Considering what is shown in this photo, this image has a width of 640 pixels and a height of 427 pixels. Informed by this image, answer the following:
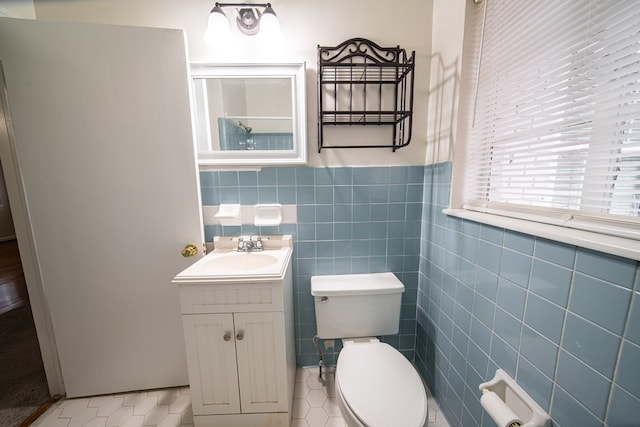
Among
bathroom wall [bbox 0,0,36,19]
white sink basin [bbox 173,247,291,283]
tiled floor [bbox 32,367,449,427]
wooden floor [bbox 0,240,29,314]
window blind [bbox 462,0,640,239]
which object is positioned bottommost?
tiled floor [bbox 32,367,449,427]

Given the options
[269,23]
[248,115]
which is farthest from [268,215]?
[269,23]

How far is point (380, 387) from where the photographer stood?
0.90 metres

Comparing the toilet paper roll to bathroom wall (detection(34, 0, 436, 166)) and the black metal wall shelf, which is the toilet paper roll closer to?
the black metal wall shelf

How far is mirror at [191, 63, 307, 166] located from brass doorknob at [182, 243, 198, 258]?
1.50 ft

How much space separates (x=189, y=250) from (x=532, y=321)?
4.73 feet

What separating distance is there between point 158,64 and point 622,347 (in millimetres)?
1859

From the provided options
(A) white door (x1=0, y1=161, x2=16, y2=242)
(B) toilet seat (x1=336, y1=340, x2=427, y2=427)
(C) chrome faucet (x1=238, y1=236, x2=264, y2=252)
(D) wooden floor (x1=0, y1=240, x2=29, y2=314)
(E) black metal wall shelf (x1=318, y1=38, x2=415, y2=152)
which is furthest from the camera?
(A) white door (x1=0, y1=161, x2=16, y2=242)

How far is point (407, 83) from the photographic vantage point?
1.24 metres

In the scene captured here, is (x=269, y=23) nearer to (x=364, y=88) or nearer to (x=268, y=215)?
(x=364, y=88)

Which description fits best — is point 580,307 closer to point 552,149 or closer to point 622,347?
point 622,347

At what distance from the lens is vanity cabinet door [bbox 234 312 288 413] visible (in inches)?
39.3

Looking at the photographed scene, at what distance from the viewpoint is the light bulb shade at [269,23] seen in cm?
108

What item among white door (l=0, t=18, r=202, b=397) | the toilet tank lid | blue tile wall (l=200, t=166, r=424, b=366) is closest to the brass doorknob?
white door (l=0, t=18, r=202, b=397)

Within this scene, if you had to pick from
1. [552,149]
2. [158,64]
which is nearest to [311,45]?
[158,64]
